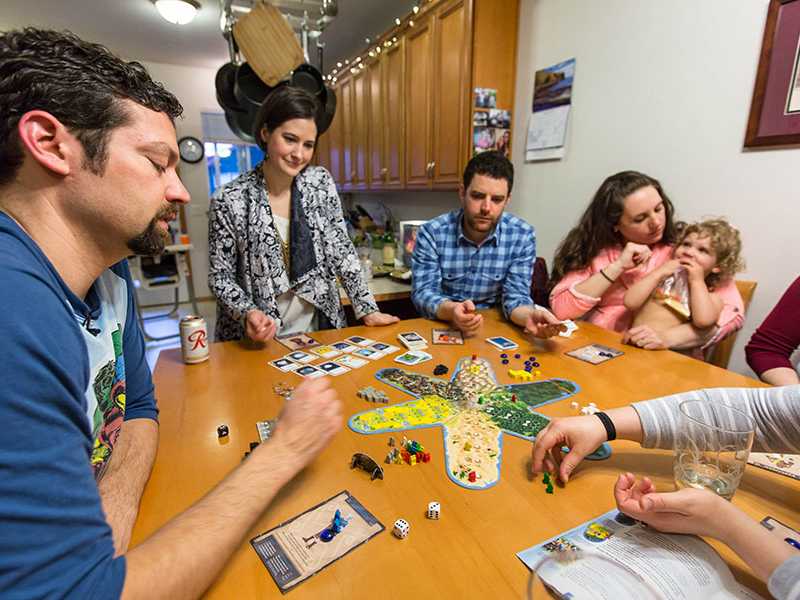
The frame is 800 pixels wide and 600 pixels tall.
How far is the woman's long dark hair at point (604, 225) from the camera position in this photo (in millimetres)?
1793

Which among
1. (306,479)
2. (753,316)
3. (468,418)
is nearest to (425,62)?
(753,316)

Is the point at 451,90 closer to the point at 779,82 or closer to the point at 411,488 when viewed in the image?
the point at 779,82

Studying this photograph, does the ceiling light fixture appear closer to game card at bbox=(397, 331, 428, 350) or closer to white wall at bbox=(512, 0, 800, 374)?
white wall at bbox=(512, 0, 800, 374)

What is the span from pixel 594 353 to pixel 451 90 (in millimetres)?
2063

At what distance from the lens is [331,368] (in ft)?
4.00

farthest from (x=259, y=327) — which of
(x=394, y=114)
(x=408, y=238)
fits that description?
(x=394, y=114)

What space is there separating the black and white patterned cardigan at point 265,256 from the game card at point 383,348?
29cm

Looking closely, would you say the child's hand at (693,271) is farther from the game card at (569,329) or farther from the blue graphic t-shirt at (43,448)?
the blue graphic t-shirt at (43,448)

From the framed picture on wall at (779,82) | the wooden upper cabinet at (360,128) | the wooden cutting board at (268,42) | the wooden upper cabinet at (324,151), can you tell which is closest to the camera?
the framed picture on wall at (779,82)

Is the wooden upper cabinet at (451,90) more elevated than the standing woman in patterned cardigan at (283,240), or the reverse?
the wooden upper cabinet at (451,90)

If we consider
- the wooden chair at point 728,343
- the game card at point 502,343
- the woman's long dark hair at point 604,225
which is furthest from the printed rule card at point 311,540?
the wooden chair at point 728,343

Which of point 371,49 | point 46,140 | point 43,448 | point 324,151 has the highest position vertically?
point 371,49

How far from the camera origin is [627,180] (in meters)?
1.82

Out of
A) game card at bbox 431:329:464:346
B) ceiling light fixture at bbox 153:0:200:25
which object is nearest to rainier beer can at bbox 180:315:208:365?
game card at bbox 431:329:464:346
